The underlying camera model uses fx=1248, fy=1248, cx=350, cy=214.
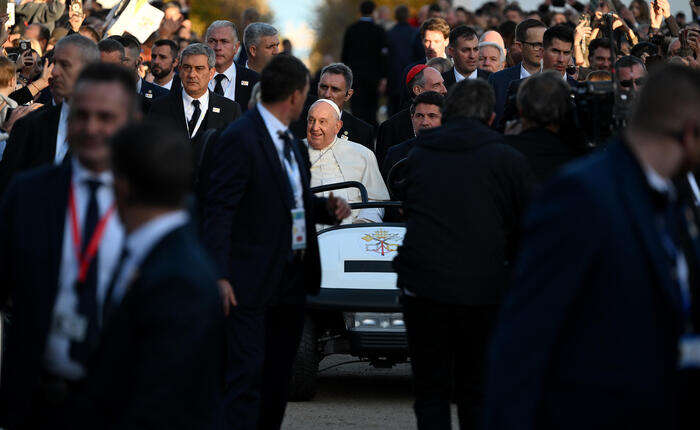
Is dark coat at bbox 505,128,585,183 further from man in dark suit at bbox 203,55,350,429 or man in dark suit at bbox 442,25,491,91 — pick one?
man in dark suit at bbox 442,25,491,91

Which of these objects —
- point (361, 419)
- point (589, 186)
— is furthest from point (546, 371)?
point (361, 419)

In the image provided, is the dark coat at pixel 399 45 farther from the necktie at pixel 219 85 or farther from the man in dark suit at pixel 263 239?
the man in dark suit at pixel 263 239

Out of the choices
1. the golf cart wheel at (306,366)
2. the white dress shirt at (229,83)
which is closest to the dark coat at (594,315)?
the golf cart wheel at (306,366)

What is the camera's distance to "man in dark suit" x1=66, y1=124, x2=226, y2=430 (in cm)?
324

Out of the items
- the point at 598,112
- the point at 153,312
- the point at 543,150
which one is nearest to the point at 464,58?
the point at 543,150

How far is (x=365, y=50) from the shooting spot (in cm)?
1877

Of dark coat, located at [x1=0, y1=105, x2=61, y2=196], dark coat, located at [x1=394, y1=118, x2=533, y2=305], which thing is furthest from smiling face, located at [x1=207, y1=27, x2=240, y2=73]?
dark coat, located at [x1=394, y1=118, x2=533, y2=305]

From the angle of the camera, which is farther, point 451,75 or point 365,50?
point 365,50

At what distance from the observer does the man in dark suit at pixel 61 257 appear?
3.63 metres

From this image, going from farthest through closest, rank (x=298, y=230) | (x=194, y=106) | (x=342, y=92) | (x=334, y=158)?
(x=342, y=92) → (x=334, y=158) → (x=194, y=106) → (x=298, y=230)

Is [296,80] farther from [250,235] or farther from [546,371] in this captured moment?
[546,371]

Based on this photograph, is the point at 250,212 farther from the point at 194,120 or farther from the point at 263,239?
the point at 194,120

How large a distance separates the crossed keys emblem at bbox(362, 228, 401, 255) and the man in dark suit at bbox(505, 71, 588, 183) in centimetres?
256

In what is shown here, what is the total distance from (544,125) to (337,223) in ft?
4.00
